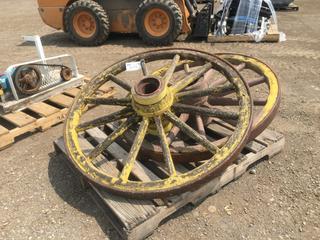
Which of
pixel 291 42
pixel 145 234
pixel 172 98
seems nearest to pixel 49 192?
pixel 145 234

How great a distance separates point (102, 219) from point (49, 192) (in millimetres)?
737

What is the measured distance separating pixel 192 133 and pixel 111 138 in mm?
793

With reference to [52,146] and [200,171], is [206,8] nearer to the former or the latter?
[52,146]

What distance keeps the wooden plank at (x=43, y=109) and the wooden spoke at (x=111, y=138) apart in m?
1.63

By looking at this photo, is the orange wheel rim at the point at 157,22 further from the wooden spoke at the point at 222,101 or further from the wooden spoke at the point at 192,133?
the wooden spoke at the point at 192,133

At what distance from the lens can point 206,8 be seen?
7586 mm

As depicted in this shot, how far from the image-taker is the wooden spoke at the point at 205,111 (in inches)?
124

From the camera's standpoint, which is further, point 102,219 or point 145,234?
point 102,219

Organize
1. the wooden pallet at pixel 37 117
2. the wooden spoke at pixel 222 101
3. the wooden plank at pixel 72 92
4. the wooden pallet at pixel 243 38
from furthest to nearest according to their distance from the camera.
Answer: the wooden pallet at pixel 243 38 < the wooden plank at pixel 72 92 < the wooden pallet at pixel 37 117 < the wooden spoke at pixel 222 101

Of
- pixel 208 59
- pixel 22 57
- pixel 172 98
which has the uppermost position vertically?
pixel 208 59

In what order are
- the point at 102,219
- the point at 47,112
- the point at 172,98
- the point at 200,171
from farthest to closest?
the point at 47,112, the point at 172,98, the point at 102,219, the point at 200,171

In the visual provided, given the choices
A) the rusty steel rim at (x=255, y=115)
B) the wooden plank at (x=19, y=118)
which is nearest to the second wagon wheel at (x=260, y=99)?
the rusty steel rim at (x=255, y=115)

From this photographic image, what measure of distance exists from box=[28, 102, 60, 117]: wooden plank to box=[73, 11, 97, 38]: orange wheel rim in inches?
144

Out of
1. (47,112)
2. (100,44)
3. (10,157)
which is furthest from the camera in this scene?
(100,44)
